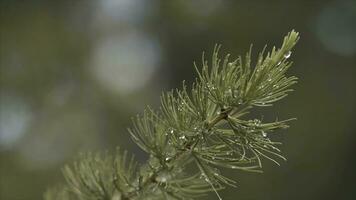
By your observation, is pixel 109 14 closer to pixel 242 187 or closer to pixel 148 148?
pixel 242 187

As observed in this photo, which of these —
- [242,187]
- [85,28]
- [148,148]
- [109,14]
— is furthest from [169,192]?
[109,14]

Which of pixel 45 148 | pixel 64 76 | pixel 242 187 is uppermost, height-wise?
pixel 64 76

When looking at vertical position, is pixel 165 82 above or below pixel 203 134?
above

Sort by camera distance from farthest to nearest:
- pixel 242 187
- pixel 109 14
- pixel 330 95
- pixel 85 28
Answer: pixel 109 14, pixel 85 28, pixel 330 95, pixel 242 187

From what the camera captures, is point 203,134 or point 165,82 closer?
point 203,134
